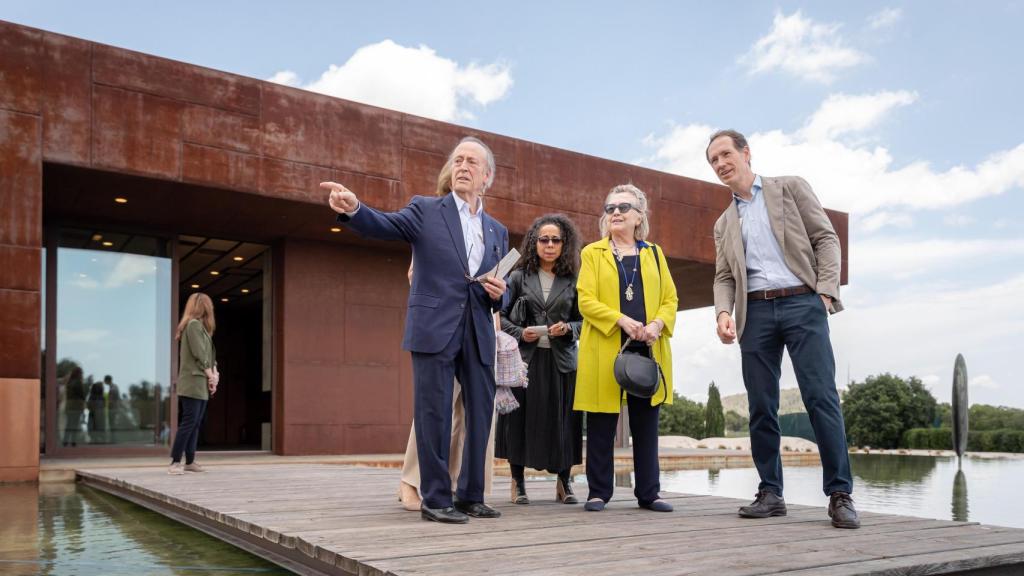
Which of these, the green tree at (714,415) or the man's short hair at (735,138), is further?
the green tree at (714,415)

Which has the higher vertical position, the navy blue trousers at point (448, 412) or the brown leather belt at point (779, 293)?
the brown leather belt at point (779, 293)

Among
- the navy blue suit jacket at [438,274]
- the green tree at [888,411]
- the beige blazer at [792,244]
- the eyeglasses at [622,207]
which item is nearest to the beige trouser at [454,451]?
the navy blue suit jacket at [438,274]

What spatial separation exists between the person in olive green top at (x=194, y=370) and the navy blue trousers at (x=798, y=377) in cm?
472

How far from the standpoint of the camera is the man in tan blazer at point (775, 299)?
3.36m

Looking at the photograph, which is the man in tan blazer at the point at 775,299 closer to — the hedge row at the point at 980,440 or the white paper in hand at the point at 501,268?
the white paper in hand at the point at 501,268

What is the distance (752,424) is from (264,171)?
744cm

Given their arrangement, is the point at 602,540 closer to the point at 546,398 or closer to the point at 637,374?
the point at 637,374

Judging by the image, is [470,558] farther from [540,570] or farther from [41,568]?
[41,568]

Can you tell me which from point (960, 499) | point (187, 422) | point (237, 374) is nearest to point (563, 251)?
point (187, 422)

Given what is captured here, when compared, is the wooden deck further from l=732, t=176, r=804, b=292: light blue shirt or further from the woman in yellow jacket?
l=732, t=176, r=804, b=292: light blue shirt

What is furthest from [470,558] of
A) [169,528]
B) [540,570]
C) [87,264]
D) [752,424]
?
[87,264]

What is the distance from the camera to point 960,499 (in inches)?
264

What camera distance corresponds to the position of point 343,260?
12.3 metres

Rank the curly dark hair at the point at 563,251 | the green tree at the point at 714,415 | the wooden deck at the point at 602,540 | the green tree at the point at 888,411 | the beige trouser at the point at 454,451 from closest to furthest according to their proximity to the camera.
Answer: the wooden deck at the point at 602,540, the beige trouser at the point at 454,451, the curly dark hair at the point at 563,251, the green tree at the point at 714,415, the green tree at the point at 888,411
